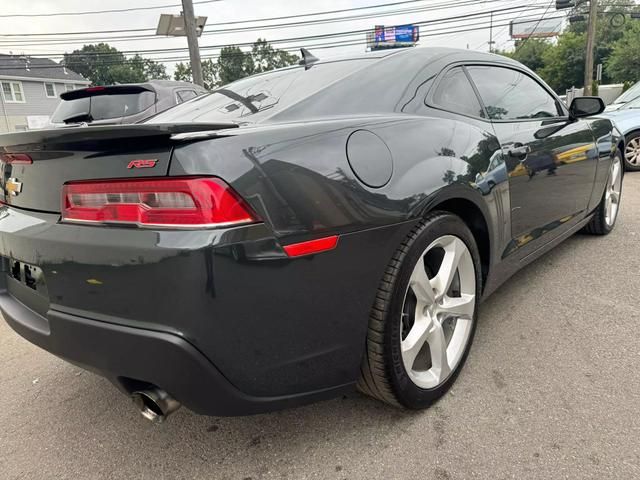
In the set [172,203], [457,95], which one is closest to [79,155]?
[172,203]

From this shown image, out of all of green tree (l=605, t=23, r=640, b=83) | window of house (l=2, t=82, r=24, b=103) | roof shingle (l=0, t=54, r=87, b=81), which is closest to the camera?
window of house (l=2, t=82, r=24, b=103)

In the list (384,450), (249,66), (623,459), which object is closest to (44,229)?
(384,450)

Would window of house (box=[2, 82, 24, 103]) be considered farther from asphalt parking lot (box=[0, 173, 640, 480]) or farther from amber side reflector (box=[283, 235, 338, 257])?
amber side reflector (box=[283, 235, 338, 257])

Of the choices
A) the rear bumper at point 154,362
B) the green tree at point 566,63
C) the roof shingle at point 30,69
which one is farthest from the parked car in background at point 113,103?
the green tree at point 566,63

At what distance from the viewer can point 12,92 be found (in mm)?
34312

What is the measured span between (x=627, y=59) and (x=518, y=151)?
137 ft

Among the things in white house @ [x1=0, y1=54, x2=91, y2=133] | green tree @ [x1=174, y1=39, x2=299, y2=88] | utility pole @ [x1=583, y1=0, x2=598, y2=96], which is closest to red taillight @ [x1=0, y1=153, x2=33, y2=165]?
utility pole @ [x1=583, y1=0, x2=598, y2=96]

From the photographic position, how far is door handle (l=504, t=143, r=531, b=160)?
243 cm

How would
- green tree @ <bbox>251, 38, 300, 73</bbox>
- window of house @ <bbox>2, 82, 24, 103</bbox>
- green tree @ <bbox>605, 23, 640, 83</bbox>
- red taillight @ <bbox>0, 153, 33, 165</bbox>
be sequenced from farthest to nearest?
green tree @ <bbox>251, 38, 300, 73</bbox> → green tree @ <bbox>605, 23, 640, 83</bbox> → window of house @ <bbox>2, 82, 24, 103</bbox> → red taillight @ <bbox>0, 153, 33, 165</bbox>

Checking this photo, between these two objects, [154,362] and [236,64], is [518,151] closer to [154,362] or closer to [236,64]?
[154,362]

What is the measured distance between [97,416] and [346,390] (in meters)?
1.23

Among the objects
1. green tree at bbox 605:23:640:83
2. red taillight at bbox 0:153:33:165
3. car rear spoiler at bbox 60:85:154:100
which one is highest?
green tree at bbox 605:23:640:83

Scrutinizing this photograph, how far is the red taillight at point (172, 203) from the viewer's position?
1327 mm

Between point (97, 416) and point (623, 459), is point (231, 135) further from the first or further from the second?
point (623, 459)
